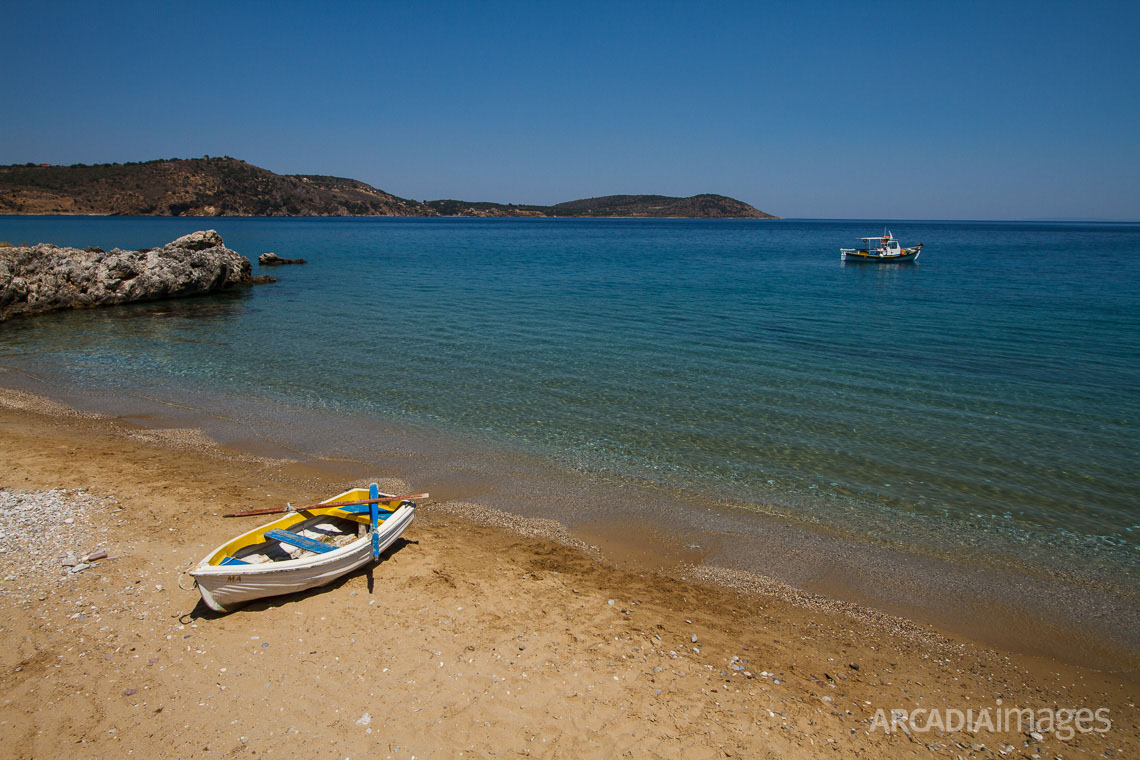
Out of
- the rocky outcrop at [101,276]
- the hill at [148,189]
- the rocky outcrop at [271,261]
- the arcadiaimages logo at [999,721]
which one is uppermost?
the hill at [148,189]

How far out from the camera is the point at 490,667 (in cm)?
580

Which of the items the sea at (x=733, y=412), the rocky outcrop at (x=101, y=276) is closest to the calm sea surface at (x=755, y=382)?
the sea at (x=733, y=412)

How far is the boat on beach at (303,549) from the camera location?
6.30 m

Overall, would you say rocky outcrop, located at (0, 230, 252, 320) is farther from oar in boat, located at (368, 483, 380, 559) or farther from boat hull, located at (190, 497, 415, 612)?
boat hull, located at (190, 497, 415, 612)

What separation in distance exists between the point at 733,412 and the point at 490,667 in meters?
8.77

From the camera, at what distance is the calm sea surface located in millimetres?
9508

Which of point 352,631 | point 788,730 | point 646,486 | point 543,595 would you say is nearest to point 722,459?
point 646,486

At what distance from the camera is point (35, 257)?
2655cm

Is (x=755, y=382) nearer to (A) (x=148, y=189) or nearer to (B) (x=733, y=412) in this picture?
(B) (x=733, y=412)

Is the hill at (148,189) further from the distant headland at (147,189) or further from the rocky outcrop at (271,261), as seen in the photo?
the rocky outcrop at (271,261)

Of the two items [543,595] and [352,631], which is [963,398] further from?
[352,631]

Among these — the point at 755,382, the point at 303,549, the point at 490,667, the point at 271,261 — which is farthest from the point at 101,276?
the point at 490,667

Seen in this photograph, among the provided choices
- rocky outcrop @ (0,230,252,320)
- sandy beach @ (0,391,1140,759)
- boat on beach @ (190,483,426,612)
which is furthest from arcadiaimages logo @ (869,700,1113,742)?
rocky outcrop @ (0,230,252,320)

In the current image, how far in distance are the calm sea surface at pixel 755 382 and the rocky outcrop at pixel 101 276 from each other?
1.36 meters
